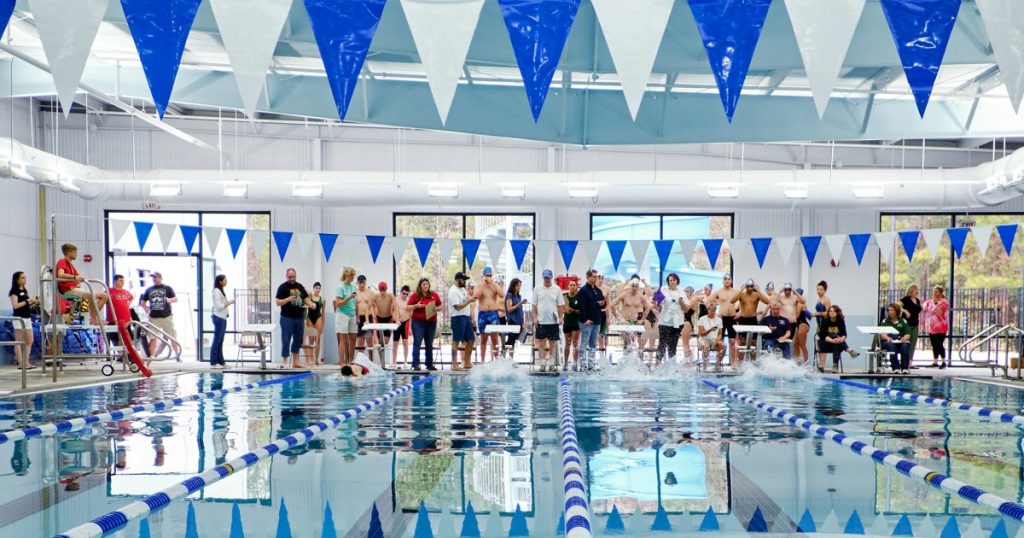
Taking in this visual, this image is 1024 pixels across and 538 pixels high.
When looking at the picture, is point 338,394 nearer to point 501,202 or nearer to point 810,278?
point 501,202

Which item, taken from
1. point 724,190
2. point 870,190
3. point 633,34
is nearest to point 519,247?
point 724,190

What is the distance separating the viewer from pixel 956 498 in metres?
4.56

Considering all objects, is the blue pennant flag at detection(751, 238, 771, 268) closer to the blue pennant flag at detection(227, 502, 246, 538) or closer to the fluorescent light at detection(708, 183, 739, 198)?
the fluorescent light at detection(708, 183, 739, 198)

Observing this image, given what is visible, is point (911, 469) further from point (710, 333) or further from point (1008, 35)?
point (710, 333)

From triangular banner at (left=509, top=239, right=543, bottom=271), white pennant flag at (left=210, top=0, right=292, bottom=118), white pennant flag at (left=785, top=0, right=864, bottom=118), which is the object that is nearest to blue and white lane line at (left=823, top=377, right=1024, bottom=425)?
white pennant flag at (left=785, top=0, right=864, bottom=118)

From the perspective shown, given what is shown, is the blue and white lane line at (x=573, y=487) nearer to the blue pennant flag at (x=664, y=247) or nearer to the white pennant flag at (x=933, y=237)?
the blue pennant flag at (x=664, y=247)

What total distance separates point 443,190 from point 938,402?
752 cm

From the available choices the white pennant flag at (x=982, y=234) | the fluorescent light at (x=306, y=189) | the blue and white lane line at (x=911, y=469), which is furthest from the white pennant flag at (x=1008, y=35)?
the fluorescent light at (x=306, y=189)

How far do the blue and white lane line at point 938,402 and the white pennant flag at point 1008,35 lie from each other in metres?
3.90

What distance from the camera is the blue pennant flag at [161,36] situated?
15.9ft

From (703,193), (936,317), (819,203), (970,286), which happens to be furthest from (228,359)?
(970,286)

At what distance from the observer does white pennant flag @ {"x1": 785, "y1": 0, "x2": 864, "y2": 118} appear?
4902 millimetres

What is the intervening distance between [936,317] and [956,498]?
1206 cm

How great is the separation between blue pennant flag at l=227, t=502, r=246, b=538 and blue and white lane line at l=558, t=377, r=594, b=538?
Result: 4.37 ft
